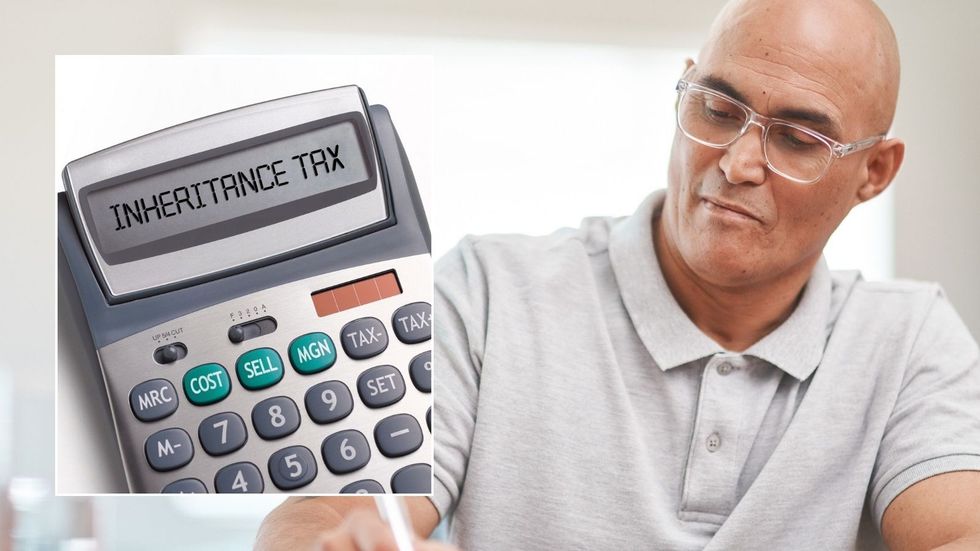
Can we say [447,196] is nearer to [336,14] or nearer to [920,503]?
[336,14]

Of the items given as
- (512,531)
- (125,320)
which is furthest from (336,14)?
(512,531)

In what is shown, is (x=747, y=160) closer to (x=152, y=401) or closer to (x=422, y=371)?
(x=422, y=371)

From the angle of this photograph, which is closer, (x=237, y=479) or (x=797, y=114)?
(x=237, y=479)

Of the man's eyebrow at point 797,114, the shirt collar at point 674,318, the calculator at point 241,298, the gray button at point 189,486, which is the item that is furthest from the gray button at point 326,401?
the man's eyebrow at point 797,114

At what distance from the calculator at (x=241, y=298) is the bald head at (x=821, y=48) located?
358 mm

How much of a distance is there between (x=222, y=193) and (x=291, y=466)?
0.72 ft

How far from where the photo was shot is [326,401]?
28.9 inches

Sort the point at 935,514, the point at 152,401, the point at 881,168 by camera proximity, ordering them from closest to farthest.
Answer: the point at 152,401 < the point at 935,514 < the point at 881,168

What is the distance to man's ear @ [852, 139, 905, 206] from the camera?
92 centimetres

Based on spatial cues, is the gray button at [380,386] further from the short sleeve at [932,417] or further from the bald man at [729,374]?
the short sleeve at [932,417]

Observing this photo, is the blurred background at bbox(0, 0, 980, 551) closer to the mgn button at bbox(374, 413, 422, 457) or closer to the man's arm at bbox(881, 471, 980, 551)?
the mgn button at bbox(374, 413, 422, 457)

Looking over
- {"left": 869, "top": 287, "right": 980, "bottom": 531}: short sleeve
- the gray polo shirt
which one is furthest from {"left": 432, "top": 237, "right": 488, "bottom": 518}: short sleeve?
{"left": 869, "top": 287, "right": 980, "bottom": 531}: short sleeve

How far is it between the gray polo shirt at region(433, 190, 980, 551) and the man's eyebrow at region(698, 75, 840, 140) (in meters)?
0.17

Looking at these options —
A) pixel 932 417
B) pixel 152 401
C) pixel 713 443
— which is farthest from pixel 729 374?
pixel 152 401
